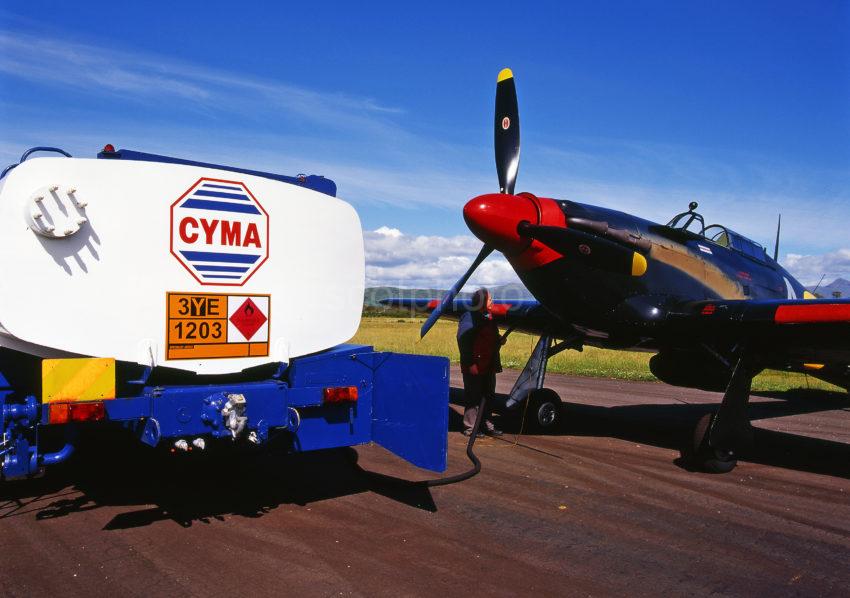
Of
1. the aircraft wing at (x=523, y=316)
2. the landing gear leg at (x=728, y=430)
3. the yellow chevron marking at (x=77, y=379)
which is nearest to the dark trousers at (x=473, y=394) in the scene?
the aircraft wing at (x=523, y=316)

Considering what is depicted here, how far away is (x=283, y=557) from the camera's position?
4297mm

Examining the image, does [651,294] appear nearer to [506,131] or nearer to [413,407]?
[506,131]

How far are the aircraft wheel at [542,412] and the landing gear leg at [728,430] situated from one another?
2.56 meters

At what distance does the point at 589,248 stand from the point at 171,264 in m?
4.96

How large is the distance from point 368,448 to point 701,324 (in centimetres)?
438

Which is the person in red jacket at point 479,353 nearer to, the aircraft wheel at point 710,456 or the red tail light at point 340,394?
the aircraft wheel at point 710,456

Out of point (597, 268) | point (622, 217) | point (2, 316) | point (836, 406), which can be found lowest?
point (836, 406)

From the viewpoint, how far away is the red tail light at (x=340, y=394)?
514 centimetres

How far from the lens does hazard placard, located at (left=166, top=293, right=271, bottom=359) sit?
4.54 meters

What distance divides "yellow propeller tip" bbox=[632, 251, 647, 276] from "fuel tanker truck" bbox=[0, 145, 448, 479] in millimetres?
3996

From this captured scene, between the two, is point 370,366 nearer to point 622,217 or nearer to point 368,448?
point 368,448

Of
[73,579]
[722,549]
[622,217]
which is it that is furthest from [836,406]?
[73,579]

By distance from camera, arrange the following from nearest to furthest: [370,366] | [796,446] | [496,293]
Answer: [370,366]
[796,446]
[496,293]

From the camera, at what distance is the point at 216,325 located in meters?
4.71
